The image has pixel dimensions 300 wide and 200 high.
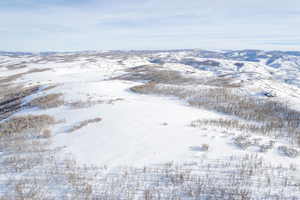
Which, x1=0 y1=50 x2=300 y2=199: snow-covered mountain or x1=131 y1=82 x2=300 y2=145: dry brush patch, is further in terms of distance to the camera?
x1=131 y1=82 x2=300 y2=145: dry brush patch

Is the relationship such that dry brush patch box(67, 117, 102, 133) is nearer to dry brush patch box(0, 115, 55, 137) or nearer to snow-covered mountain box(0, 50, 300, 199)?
snow-covered mountain box(0, 50, 300, 199)

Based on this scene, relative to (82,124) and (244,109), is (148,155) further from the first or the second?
(244,109)

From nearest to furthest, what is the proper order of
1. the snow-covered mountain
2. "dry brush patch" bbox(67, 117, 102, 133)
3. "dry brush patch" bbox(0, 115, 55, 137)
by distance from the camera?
the snow-covered mountain, "dry brush patch" bbox(67, 117, 102, 133), "dry brush patch" bbox(0, 115, 55, 137)

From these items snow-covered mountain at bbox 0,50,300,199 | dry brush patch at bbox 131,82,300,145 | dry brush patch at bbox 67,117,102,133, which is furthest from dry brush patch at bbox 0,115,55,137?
dry brush patch at bbox 131,82,300,145

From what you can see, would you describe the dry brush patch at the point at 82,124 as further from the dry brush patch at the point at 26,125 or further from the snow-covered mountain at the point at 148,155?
the dry brush patch at the point at 26,125

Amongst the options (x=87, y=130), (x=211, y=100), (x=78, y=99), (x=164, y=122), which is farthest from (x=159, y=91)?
(x=87, y=130)

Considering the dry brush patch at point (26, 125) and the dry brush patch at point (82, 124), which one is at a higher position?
the dry brush patch at point (82, 124)

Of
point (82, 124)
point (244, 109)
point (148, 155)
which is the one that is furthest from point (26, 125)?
point (244, 109)

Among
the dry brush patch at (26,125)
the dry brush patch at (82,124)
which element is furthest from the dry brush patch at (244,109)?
the dry brush patch at (26,125)

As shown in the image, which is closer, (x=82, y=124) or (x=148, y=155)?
(x=148, y=155)

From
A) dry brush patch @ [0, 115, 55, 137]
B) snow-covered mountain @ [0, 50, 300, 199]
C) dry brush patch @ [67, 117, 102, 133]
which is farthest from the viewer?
dry brush patch @ [0, 115, 55, 137]

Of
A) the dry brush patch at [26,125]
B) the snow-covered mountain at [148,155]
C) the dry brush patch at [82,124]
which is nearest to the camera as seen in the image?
the snow-covered mountain at [148,155]

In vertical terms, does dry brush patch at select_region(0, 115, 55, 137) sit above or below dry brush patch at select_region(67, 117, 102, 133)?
below
